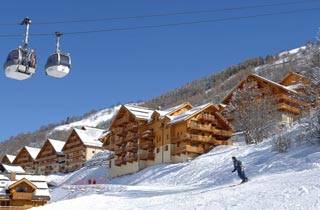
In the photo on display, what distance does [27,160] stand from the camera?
126 metres

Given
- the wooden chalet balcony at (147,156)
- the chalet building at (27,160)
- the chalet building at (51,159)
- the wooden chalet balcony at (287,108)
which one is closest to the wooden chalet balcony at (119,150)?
the wooden chalet balcony at (147,156)

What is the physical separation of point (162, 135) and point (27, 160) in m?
59.6

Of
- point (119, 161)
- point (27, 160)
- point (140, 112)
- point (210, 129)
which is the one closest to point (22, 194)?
point (119, 161)

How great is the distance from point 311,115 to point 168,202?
72.2 feet

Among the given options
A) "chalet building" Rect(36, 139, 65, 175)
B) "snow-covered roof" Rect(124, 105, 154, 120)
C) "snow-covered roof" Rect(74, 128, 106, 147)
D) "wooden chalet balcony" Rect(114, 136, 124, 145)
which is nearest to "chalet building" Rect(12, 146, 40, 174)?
"chalet building" Rect(36, 139, 65, 175)

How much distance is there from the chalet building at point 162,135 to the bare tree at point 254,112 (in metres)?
2.93

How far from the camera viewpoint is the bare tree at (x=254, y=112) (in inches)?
2494

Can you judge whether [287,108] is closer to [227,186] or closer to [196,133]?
[196,133]

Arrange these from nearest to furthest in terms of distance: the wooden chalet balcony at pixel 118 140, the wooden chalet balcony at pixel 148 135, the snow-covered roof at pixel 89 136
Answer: the wooden chalet balcony at pixel 148 135 < the wooden chalet balcony at pixel 118 140 < the snow-covered roof at pixel 89 136

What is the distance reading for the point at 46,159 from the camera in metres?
119

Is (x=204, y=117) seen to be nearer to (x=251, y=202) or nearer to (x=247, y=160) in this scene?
(x=247, y=160)

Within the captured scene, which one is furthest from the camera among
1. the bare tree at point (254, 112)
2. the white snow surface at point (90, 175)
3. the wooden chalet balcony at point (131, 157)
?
the white snow surface at point (90, 175)

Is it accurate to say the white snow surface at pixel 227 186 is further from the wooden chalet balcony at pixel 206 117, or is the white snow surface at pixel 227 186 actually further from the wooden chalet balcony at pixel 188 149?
the wooden chalet balcony at pixel 206 117

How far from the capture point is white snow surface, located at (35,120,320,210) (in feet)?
77.4
